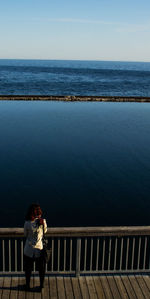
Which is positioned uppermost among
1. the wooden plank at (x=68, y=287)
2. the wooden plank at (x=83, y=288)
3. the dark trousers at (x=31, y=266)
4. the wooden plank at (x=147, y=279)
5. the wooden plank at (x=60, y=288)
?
the dark trousers at (x=31, y=266)

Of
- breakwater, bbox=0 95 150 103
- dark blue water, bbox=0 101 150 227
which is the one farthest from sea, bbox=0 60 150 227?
breakwater, bbox=0 95 150 103

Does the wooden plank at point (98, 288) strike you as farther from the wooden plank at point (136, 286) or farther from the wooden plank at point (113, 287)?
the wooden plank at point (136, 286)

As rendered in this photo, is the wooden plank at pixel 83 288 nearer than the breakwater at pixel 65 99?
Yes

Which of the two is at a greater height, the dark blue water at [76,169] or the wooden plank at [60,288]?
the wooden plank at [60,288]

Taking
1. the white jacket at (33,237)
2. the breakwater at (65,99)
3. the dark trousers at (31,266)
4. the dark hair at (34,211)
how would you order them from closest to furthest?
the dark hair at (34,211)
the white jacket at (33,237)
the dark trousers at (31,266)
the breakwater at (65,99)

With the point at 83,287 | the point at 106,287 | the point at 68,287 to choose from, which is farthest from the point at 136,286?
the point at 68,287

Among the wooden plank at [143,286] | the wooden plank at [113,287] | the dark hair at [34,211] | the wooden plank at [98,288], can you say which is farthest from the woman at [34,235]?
the wooden plank at [143,286]

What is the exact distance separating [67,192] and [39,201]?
80.2 inches

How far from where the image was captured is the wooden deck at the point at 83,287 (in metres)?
7.39

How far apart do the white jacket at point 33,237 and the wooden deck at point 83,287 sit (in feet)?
3.75

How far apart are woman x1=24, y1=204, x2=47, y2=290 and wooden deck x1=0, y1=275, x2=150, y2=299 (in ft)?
1.79

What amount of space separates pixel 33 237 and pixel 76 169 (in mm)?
15775

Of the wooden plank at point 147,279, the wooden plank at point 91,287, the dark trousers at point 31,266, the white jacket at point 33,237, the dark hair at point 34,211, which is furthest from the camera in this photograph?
the wooden plank at point 147,279

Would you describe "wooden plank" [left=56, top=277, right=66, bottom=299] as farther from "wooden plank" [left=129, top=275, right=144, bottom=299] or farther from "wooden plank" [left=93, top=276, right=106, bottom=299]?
"wooden plank" [left=129, top=275, right=144, bottom=299]
